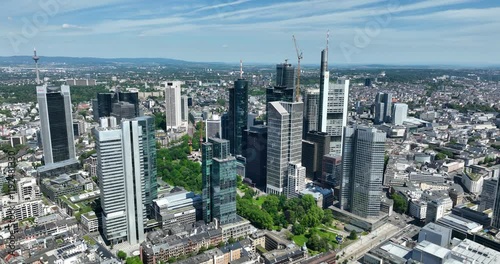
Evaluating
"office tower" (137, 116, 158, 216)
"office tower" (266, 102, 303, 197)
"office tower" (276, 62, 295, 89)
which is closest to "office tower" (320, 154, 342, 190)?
"office tower" (266, 102, 303, 197)

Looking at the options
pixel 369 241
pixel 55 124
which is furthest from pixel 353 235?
pixel 55 124

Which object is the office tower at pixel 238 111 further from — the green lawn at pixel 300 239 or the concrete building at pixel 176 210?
the green lawn at pixel 300 239

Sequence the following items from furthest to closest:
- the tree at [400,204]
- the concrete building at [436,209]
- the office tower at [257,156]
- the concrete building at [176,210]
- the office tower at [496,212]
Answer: the office tower at [257,156]
the tree at [400,204]
the concrete building at [436,209]
the concrete building at [176,210]
the office tower at [496,212]

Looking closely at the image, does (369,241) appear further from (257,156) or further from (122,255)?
(122,255)

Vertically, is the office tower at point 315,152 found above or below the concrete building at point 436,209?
above

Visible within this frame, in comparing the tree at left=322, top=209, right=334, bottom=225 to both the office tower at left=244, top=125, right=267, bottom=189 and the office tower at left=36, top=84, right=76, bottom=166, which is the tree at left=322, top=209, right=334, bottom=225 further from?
the office tower at left=36, top=84, right=76, bottom=166

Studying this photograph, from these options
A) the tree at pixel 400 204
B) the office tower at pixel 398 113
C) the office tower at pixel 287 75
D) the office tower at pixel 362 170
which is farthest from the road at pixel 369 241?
the office tower at pixel 398 113

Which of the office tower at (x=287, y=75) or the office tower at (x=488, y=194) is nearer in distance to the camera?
the office tower at (x=488, y=194)
